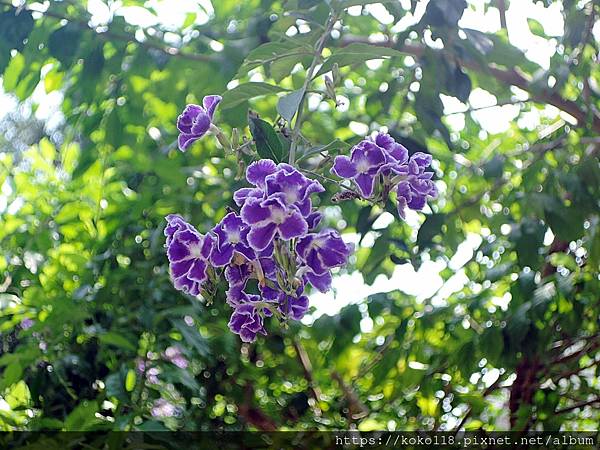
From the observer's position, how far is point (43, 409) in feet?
4.48

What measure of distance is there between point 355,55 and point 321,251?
0.79 ft

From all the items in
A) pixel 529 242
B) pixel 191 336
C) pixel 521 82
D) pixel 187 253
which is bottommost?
pixel 191 336

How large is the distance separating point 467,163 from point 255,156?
2.93ft

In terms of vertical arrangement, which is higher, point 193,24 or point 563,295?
point 193,24

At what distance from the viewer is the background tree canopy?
3.93ft

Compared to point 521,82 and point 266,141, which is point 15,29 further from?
point 521,82

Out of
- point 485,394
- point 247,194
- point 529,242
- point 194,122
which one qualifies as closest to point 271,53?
point 194,122

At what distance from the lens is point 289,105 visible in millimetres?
664

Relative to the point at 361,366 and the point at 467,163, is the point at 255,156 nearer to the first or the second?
the point at 467,163

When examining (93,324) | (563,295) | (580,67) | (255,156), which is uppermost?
(255,156)

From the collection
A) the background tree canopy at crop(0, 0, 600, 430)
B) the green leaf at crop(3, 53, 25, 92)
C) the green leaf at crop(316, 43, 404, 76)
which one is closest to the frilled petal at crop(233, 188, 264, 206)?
the green leaf at crop(316, 43, 404, 76)

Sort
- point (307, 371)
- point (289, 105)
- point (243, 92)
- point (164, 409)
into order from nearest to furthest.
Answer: point (289, 105), point (243, 92), point (164, 409), point (307, 371)

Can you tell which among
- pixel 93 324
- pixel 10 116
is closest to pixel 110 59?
pixel 93 324

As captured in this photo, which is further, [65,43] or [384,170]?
[65,43]
